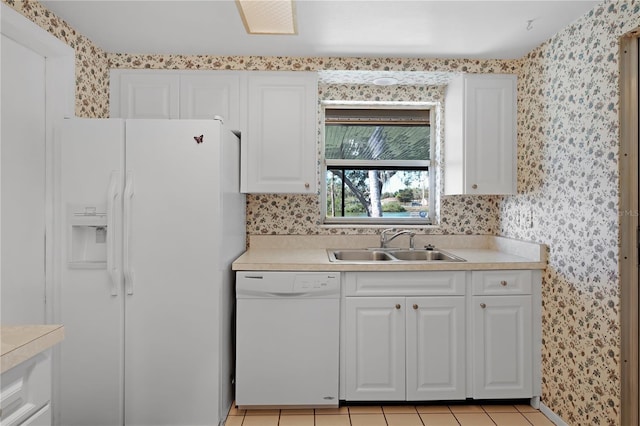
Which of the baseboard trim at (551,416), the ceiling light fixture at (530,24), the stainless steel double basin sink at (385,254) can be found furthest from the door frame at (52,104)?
the baseboard trim at (551,416)

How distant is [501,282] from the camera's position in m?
2.34

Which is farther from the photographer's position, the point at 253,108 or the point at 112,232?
the point at 253,108

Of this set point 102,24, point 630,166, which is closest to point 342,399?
point 630,166

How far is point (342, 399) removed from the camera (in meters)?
2.31

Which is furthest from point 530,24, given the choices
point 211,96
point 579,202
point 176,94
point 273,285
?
point 176,94

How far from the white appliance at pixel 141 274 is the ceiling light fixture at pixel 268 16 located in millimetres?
546

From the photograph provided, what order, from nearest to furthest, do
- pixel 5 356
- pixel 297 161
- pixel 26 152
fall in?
1. pixel 5 356
2. pixel 26 152
3. pixel 297 161

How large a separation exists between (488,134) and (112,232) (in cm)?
248

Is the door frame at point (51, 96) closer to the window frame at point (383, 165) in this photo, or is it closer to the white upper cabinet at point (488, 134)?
the window frame at point (383, 165)

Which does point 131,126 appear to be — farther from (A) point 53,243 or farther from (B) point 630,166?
(B) point 630,166

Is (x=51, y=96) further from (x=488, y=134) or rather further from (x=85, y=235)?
(x=488, y=134)

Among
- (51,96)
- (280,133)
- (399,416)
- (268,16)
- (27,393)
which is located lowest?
(399,416)

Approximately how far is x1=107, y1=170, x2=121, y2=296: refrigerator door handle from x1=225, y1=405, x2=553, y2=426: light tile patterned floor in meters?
1.07

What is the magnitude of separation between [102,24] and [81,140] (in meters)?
0.77
